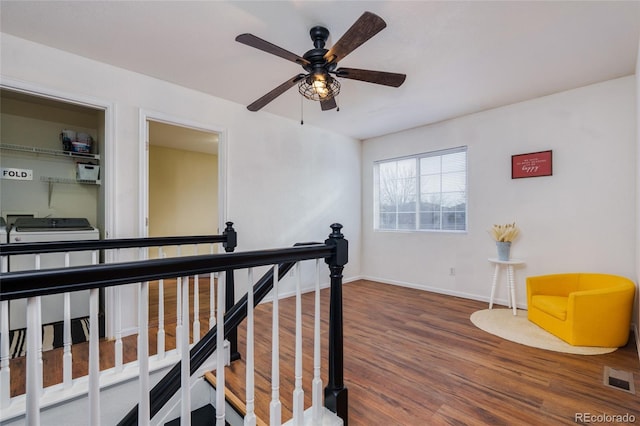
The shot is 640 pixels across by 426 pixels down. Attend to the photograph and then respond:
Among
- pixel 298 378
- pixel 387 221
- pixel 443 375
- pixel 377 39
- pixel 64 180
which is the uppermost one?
pixel 377 39

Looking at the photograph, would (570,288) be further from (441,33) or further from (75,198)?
(75,198)

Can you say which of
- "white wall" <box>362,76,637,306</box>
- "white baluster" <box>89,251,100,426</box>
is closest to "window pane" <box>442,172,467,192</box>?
"white wall" <box>362,76,637,306</box>

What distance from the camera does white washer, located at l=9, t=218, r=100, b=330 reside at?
285 centimetres

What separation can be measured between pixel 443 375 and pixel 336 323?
1.16 m

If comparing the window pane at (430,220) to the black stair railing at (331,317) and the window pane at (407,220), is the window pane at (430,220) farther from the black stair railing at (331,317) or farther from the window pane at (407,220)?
the black stair railing at (331,317)

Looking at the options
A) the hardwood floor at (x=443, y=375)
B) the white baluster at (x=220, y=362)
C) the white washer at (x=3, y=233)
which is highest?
the white washer at (x=3, y=233)

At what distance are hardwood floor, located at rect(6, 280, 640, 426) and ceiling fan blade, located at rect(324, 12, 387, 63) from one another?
223 cm

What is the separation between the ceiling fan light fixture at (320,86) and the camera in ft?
7.03

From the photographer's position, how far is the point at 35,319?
726 mm

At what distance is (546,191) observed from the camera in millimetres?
3350

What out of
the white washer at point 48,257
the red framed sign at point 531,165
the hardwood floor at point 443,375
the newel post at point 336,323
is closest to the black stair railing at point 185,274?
the newel post at point 336,323

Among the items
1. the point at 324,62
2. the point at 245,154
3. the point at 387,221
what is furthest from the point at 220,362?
the point at 387,221

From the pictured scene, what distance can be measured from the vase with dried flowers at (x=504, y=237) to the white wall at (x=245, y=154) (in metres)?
2.22

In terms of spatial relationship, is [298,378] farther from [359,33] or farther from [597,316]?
[597,316]
